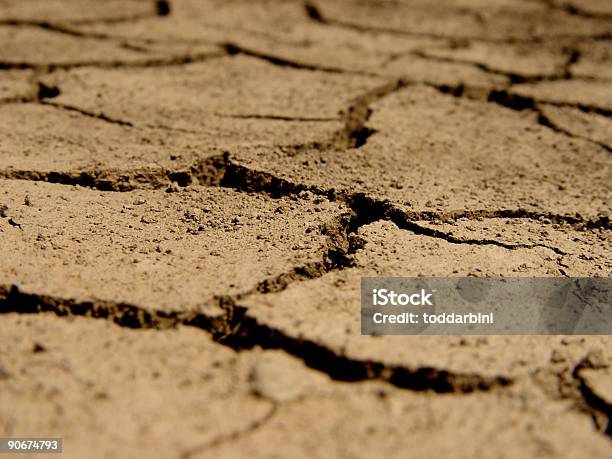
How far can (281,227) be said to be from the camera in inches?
60.4

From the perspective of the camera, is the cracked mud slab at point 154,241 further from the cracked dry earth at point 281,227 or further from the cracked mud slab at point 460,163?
the cracked mud slab at point 460,163

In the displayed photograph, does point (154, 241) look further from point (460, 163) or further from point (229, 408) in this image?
point (460, 163)

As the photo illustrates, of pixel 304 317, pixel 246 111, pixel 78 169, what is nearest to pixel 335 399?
pixel 304 317

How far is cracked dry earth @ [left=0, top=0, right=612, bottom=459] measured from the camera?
3.56 ft

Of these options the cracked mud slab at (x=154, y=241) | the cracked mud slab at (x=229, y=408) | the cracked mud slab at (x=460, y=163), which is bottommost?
the cracked mud slab at (x=229, y=408)

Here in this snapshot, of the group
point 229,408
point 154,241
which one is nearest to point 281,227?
point 154,241

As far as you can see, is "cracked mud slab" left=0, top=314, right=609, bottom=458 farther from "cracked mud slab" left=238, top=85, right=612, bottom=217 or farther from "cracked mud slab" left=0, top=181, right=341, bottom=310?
"cracked mud slab" left=238, top=85, right=612, bottom=217

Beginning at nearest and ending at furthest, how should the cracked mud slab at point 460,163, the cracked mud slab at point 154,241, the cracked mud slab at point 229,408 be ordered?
the cracked mud slab at point 229,408 → the cracked mud slab at point 154,241 → the cracked mud slab at point 460,163

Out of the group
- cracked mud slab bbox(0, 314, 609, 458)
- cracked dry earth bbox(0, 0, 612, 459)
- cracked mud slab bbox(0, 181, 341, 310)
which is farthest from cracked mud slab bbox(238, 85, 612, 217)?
cracked mud slab bbox(0, 314, 609, 458)

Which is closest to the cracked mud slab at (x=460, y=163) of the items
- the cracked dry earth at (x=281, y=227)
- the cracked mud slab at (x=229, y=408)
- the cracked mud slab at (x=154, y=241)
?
the cracked dry earth at (x=281, y=227)

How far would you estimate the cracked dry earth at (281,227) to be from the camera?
108 cm

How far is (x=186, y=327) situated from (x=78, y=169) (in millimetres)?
646

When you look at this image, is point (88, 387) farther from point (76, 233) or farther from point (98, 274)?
point (76, 233)

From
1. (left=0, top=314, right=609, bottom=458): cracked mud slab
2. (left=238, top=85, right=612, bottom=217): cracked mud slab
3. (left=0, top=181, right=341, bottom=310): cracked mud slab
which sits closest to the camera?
(left=0, top=314, right=609, bottom=458): cracked mud slab
